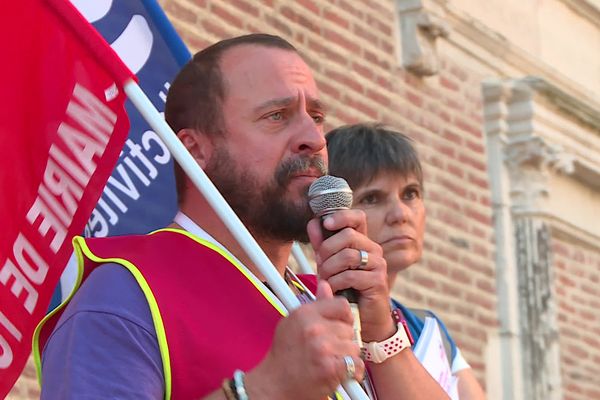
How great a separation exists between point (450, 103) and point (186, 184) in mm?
4615

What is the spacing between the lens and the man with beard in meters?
2.43

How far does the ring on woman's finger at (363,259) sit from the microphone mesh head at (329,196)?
0.41ft

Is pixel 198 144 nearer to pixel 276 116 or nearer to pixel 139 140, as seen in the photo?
pixel 276 116

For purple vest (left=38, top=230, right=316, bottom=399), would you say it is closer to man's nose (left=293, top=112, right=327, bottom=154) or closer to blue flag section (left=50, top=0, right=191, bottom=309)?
man's nose (left=293, top=112, right=327, bottom=154)

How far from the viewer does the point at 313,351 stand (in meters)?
2.36

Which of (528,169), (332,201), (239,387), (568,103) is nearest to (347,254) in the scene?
(332,201)

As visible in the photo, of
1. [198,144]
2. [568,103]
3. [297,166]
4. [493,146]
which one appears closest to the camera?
[297,166]

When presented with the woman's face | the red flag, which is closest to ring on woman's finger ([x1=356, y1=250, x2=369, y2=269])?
the red flag

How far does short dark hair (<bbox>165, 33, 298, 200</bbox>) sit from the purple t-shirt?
548mm

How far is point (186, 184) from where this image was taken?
3.08 metres

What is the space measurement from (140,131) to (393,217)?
705mm

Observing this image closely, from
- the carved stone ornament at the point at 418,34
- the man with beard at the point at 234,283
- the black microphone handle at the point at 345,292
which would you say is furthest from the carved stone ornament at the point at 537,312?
the black microphone handle at the point at 345,292

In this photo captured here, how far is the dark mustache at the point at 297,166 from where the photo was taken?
2.90m

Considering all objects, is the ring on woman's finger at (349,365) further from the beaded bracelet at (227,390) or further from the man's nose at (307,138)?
the man's nose at (307,138)
